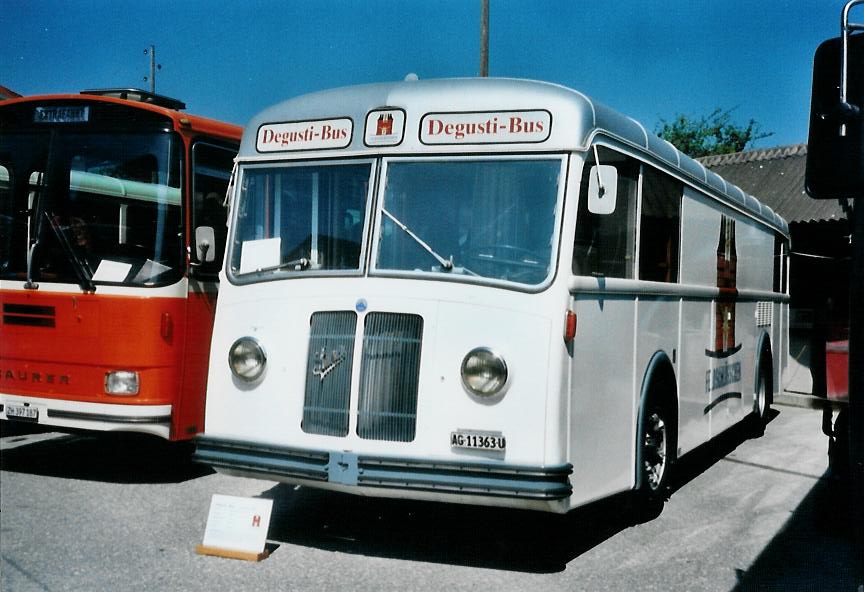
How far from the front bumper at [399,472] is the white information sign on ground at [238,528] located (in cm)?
22

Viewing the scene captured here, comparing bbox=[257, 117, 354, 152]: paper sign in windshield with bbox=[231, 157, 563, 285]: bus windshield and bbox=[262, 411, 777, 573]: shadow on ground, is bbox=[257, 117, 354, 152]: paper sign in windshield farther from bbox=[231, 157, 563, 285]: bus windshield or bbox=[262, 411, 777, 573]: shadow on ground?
bbox=[262, 411, 777, 573]: shadow on ground

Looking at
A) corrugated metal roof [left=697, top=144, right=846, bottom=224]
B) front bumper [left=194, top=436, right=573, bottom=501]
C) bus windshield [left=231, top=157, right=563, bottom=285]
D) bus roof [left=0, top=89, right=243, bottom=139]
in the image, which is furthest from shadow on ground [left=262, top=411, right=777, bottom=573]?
corrugated metal roof [left=697, top=144, right=846, bottom=224]

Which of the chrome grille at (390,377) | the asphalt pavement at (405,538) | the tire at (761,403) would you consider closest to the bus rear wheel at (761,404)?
the tire at (761,403)

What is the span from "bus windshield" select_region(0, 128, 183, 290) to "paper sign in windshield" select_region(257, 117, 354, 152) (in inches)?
59.9

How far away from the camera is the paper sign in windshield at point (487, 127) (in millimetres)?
5570

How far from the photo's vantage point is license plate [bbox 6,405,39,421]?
7.55m

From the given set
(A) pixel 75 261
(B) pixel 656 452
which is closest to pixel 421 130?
(B) pixel 656 452

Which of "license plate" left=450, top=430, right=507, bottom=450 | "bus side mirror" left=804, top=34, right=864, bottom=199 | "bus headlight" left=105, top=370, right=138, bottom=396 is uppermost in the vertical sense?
"bus side mirror" left=804, top=34, right=864, bottom=199

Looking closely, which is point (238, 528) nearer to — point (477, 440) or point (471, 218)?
point (477, 440)

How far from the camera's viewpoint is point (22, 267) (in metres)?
7.82

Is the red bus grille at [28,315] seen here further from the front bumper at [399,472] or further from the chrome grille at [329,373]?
the chrome grille at [329,373]

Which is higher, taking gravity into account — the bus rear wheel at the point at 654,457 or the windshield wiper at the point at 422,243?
the windshield wiper at the point at 422,243

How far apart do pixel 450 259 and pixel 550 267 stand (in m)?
0.62

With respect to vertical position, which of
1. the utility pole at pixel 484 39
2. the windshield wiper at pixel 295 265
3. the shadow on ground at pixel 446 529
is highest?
the utility pole at pixel 484 39
